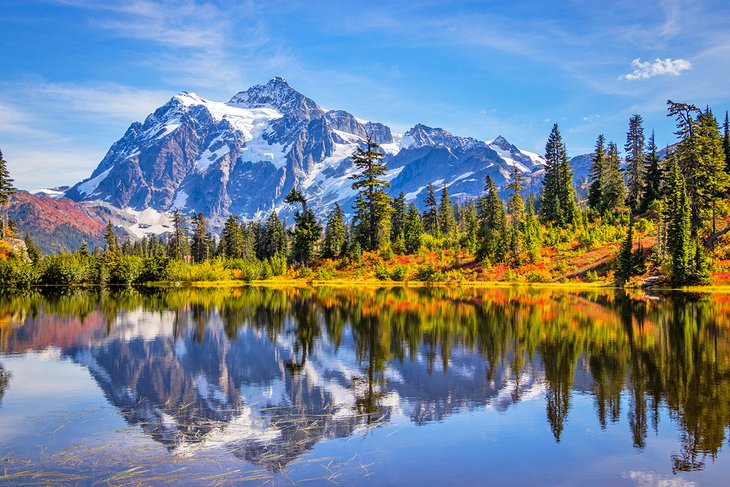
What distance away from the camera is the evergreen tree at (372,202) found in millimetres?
89250

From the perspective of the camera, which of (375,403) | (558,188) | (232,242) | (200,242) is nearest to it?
(375,403)

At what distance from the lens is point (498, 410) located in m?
18.4

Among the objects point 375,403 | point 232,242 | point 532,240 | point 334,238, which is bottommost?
point 375,403

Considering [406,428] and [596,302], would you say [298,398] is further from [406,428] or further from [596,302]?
[596,302]

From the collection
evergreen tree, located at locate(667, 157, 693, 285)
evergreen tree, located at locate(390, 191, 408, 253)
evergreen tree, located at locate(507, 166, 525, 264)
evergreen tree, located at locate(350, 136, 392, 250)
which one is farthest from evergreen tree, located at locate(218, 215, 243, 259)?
evergreen tree, located at locate(667, 157, 693, 285)

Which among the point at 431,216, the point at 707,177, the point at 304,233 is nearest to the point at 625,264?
the point at 707,177

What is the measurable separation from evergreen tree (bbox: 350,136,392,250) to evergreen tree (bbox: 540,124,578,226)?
28935mm

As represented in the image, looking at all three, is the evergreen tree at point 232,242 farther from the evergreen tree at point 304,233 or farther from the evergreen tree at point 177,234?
the evergreen tree at point 304,233

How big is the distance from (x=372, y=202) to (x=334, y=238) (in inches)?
764

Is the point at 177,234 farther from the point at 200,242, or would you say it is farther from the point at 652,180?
the point at 652,180

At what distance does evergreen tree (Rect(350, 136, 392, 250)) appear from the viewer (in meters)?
89.2

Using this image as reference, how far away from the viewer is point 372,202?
9006cm

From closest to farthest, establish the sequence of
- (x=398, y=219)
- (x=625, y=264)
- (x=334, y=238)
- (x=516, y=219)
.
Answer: (x=625, y=264) < (x=516, y=219) < (x=334, y=238) < (x=398, y=219)

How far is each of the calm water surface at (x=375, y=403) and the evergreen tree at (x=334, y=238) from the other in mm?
56478
